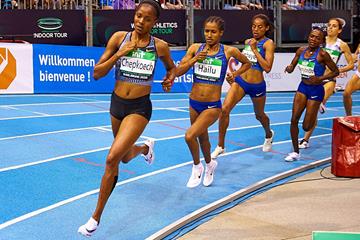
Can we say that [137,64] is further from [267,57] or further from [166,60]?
[267,57]

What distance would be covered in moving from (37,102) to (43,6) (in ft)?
12.6

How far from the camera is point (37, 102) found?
1406cm

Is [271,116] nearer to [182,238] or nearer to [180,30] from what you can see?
[180,30]

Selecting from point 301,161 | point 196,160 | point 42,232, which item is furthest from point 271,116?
point 42,232

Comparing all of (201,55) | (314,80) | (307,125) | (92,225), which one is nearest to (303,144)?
(307,125)

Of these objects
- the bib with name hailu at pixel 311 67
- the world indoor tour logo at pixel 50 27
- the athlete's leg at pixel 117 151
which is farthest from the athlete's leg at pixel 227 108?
the world indoor tour logo at pixel 50 27

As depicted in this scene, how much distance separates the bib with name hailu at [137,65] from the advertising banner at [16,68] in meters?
9.79

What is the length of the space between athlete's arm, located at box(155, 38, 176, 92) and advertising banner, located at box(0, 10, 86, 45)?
422 inches

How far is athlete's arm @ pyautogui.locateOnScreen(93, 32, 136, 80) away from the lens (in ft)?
17.1

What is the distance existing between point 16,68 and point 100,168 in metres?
7.78

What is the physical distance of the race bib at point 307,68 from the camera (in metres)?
8.72

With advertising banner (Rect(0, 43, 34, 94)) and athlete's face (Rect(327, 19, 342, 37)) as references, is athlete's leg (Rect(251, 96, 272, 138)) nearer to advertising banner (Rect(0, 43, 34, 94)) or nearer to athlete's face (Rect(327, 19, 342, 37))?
athlete's face (Rect(327, 19, 342, 37))

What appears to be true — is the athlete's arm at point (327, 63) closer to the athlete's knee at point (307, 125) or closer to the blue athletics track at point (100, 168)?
the athlete's knee at point (307, 125)

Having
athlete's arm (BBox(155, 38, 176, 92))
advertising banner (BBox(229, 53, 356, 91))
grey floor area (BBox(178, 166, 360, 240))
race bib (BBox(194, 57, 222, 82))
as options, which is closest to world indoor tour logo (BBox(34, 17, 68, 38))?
advertising banner (BBox(229, 53, 356, 91))
